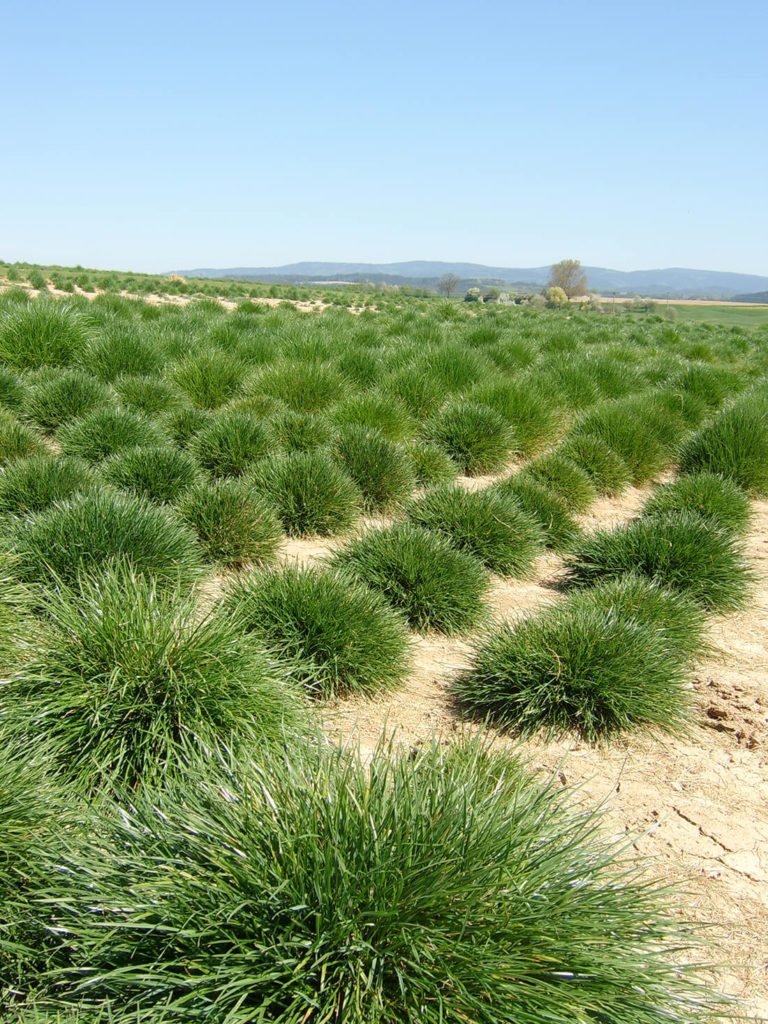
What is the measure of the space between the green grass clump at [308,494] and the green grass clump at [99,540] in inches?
39.6

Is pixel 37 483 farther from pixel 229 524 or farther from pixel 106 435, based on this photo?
pixel 106 435

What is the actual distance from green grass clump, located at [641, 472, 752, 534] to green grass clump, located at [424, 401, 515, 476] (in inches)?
49.0

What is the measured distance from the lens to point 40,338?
7.01 m

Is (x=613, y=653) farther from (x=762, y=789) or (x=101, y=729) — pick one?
(x=101, y=729)

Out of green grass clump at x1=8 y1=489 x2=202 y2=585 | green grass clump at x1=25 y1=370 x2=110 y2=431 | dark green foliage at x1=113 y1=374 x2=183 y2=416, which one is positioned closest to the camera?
green grass clump at x1=8 y1=489 x2=202 y2=585

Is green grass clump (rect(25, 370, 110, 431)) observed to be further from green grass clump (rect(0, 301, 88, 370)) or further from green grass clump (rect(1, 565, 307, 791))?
green grass clump (rect(1, 565, 307, 791))

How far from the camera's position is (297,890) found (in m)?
1.57

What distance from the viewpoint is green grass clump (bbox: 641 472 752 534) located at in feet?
17.0

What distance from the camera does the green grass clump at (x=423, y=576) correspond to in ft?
12.2

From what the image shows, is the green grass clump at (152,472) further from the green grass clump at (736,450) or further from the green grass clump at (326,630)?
the green grass clump at (736,450)

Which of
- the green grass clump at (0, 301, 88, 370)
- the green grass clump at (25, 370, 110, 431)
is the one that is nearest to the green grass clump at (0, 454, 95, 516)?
the green grass clump at (25, 370, 110, 431)

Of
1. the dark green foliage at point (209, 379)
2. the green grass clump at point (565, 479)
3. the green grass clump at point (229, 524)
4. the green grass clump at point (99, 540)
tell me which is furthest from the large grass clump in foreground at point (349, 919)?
the dark green foliage at point (209, 379)

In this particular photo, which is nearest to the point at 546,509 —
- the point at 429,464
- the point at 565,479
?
the point at 565,479

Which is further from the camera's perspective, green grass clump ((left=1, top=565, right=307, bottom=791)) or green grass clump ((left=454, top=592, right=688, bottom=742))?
green grass clump ((left=454, top=592, right=688, bottom=742))
